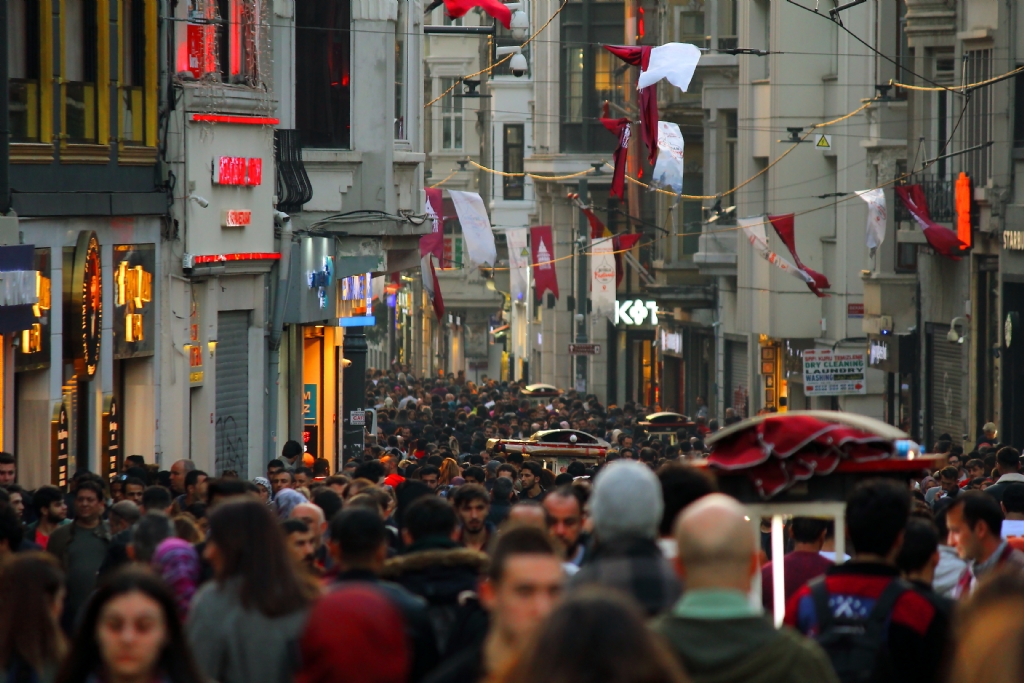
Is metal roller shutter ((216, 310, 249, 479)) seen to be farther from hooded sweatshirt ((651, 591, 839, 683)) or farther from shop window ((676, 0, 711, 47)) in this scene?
shop window ((676, 0, 711, 47))

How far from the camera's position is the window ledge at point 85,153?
841 inches

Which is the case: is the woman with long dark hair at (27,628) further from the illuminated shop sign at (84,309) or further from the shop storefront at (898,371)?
the shop storefront at (898,371)

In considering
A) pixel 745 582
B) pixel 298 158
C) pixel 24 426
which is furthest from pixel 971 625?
pixel 298 158

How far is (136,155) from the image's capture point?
23.3m

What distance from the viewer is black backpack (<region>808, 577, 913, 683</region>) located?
252 inches

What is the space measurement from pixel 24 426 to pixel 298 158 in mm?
10676

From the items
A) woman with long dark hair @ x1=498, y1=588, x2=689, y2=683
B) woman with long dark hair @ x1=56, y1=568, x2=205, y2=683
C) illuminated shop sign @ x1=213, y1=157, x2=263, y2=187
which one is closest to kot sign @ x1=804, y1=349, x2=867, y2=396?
illuminated shop sign @ x1=213, y1=157, x2=263, y2=187

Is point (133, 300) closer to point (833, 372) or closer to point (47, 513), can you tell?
point (47, 513)

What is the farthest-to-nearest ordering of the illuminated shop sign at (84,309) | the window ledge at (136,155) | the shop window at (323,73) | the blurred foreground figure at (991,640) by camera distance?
the shop window at (323,73), the window ledge at (136,155), the illuminated shop sign at (84,309), the blurred foreground figure at (991,640)

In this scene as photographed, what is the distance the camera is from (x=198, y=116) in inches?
966

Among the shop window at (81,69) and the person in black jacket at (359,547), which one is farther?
the shop window at (81,69)

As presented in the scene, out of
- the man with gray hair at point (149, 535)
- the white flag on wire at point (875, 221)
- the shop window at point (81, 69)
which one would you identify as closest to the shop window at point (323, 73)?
the shop window at point (81, 69)

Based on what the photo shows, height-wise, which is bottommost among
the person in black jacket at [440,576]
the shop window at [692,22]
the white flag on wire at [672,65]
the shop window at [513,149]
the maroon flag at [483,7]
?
the person in black jacket at [440,576]

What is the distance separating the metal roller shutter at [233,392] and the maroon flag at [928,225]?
12.1 meters
